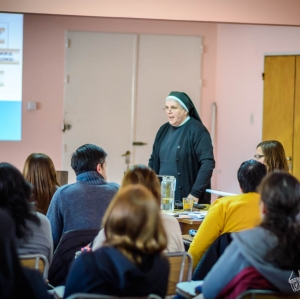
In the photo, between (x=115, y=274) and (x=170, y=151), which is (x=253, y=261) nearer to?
(x=115, y=274)

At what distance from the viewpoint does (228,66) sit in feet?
22.6

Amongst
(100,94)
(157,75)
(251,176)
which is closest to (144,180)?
(251,176)

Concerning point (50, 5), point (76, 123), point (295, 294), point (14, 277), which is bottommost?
point (295, 294)

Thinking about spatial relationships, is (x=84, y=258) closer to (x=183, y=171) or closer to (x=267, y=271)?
(x=267, y=271)

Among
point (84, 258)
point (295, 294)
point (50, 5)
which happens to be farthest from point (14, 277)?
point (50, 5)

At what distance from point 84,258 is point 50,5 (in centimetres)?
334

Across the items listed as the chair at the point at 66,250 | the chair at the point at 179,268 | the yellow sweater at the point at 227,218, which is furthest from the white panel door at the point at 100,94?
the chair at the point at 179,268

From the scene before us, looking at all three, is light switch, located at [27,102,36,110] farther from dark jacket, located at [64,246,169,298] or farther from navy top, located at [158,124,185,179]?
dark jacket, located at [64,246,169,298]

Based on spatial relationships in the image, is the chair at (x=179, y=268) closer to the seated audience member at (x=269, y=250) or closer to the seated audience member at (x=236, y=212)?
the seated audience member at (x=236, y=212)

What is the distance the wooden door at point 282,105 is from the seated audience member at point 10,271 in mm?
5090

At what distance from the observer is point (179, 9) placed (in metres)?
4.90

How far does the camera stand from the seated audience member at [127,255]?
1892mm

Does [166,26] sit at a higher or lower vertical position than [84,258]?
higher

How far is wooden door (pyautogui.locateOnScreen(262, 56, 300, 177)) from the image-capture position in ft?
21.3
